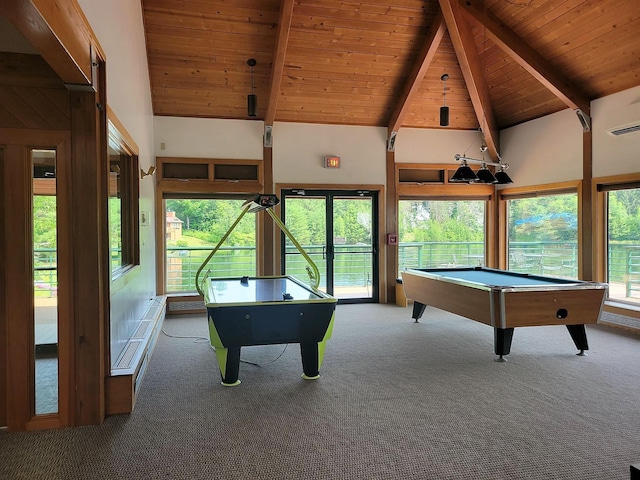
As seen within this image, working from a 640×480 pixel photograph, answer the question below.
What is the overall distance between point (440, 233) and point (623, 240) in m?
2.81

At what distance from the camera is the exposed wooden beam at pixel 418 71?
596cm

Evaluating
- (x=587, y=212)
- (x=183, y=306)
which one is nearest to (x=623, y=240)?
(x=587, y=212)

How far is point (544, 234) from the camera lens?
23.7ft

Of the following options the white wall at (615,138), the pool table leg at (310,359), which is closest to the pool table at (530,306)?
the pool table leg at (310,359)

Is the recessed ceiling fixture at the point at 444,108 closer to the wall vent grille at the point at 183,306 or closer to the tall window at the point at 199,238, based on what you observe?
the tall window at the point at 199,238

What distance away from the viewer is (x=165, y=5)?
5.48 meters

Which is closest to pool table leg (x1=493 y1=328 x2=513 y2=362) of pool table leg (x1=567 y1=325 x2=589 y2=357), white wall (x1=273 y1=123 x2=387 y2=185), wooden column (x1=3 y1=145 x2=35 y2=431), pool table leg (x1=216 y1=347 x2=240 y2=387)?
pool table leg (x1=567 y1=325 x2=589 y2=357)

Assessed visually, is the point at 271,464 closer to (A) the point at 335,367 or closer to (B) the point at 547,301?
(A) the point at 335,367

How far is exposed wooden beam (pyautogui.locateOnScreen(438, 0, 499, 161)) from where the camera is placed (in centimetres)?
561

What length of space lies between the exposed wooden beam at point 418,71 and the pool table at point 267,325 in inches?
159

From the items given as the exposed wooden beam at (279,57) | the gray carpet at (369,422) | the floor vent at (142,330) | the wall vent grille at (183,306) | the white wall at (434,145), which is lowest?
the gray carpet at (369,422)

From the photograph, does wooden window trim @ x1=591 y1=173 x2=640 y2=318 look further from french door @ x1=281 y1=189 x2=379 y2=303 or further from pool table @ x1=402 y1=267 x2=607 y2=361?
french door @ x1=281 y1=189 x2=379 y2=303

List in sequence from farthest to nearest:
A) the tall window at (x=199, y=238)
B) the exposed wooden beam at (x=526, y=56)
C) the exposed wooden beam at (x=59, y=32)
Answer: the tall window at (x=199, y=238) < the exposed wooden beam at (x=526, y=56) < the exposed wooden beam at (x=59, y=32)

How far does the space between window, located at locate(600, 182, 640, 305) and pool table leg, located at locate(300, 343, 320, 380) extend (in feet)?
14.7
